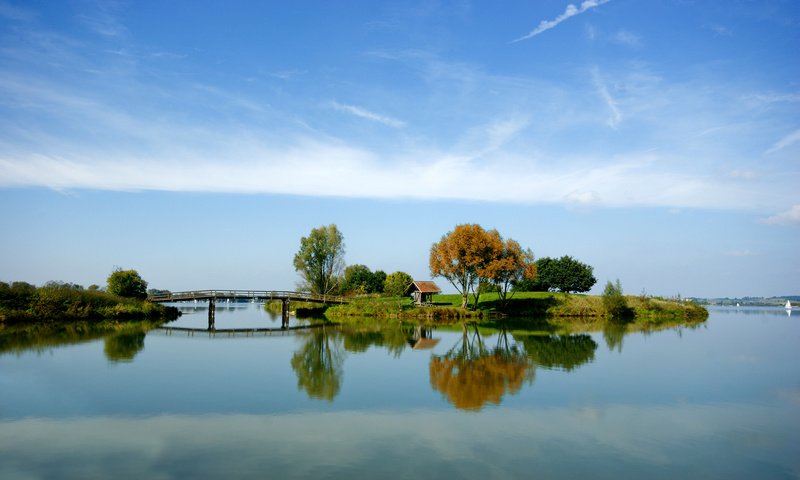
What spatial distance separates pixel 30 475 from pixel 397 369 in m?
14.1

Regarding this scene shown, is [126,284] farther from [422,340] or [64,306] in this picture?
[422,340]

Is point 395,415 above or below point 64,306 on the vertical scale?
below

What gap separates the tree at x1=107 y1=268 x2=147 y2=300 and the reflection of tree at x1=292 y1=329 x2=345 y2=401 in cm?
3422

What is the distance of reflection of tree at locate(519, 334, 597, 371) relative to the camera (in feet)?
77.5

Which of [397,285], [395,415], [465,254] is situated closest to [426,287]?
[465,254]

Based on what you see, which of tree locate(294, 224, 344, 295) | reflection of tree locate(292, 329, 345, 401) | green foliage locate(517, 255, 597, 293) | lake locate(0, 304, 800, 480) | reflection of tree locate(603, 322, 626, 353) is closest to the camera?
lake locate(0, 304, 800, 480)

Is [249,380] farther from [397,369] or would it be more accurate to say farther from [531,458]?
[531,458]

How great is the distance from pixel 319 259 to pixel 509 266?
28865 mm

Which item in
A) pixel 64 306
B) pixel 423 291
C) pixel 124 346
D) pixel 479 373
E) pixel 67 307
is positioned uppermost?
pixel 423 291

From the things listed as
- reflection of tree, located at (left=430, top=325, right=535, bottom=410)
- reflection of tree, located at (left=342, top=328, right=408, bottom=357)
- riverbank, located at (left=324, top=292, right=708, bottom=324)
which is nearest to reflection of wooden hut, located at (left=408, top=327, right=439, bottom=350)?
reflection of tree, located at (left=342, top=328, right=408, bottom=357)

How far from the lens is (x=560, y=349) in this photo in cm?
2884

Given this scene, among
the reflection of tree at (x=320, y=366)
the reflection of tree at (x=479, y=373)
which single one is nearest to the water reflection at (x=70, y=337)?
the reflection of tree at (x=320, y=366)

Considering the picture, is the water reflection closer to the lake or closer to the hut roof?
the lake

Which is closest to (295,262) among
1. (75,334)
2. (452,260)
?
(452,260)
